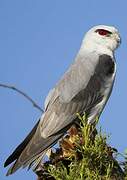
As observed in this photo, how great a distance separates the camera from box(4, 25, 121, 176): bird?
5851mm

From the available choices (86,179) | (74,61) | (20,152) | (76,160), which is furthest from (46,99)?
(86,179)

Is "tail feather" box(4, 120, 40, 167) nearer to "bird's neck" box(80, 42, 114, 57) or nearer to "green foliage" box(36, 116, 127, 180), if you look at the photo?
"green foliage" box(36, 116, 127, 180)

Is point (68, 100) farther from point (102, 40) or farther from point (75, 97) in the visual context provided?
point (102, 40)

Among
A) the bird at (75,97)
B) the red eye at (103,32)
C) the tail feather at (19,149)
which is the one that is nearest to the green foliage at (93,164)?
the tail feather at (19,149)

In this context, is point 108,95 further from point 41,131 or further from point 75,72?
point 41,131

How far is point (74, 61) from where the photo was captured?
22.2 ft

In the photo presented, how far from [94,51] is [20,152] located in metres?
2.46

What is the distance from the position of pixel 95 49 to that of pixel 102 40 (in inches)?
7.2

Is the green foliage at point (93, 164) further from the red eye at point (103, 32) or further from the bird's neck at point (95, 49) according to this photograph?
the red eye at point (103, 32)

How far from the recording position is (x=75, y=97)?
6414 mm

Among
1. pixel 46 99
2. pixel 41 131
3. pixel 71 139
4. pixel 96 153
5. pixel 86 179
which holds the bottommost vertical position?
pixel 86 179

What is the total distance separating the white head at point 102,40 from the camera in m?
7.19

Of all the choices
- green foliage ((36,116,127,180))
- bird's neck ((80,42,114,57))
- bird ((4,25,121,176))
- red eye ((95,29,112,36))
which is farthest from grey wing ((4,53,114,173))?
green foliage ((36,116,127,180))

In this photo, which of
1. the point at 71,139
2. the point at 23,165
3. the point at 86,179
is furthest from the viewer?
Result: the point at 23,165
